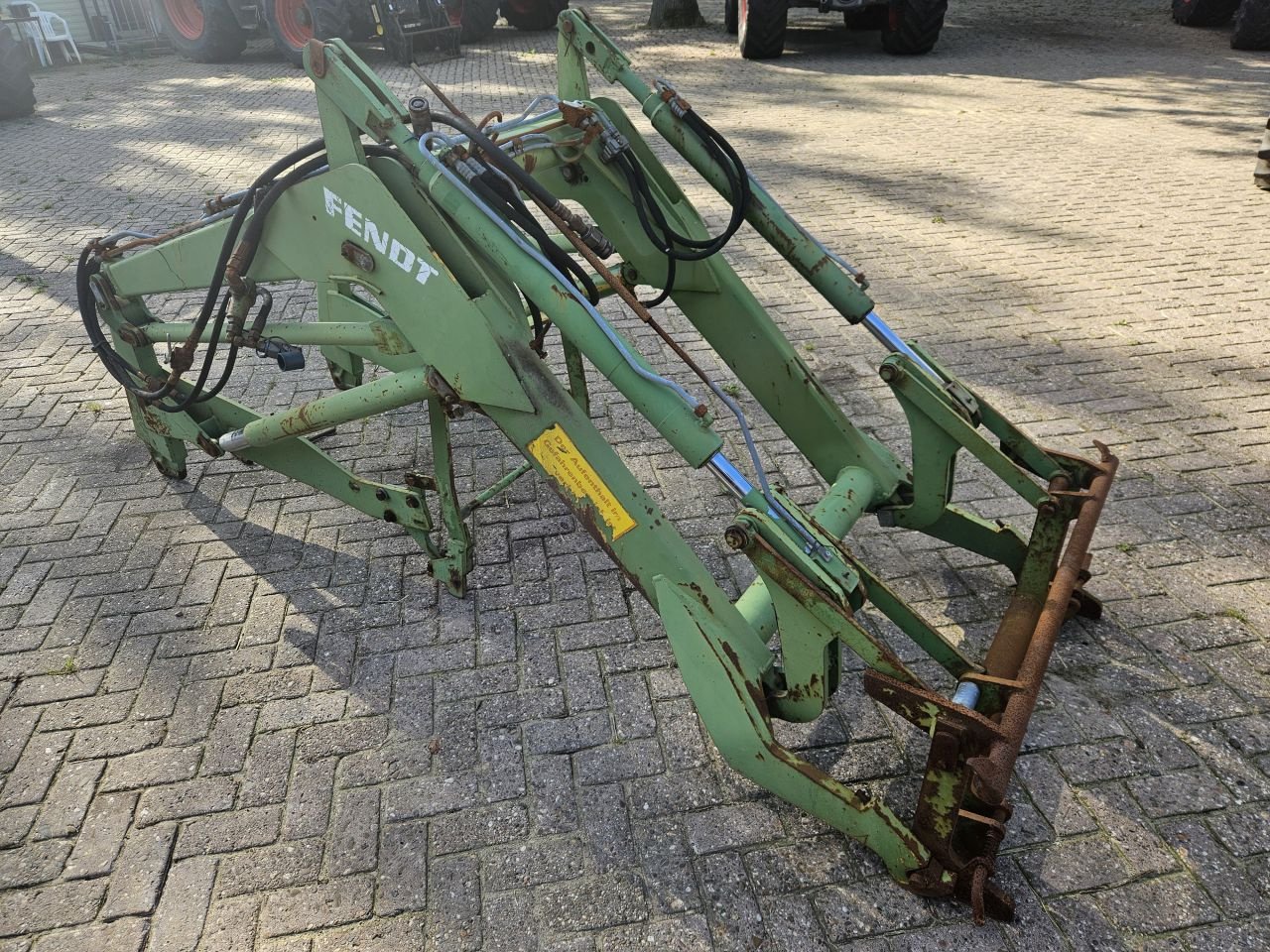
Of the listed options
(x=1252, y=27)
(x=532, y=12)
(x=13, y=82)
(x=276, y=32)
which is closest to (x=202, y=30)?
(x=276, y=32)

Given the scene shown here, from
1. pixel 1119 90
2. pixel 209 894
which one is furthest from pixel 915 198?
pixel 209 894

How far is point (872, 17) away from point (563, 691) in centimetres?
1406

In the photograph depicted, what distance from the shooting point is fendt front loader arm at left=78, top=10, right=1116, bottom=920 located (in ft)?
8.03

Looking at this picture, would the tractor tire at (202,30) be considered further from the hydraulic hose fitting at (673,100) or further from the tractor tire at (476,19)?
the hydraulic hose fitting at (673,100)

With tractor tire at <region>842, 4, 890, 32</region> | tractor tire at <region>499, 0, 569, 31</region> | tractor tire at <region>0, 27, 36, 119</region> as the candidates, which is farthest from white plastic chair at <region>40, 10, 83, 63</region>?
tractor tire at <region>842, 4, 890, 32</region>

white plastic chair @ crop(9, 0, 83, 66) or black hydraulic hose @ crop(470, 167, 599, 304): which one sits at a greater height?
black hydraulic hose @ crop(470, 167, 599, 304)

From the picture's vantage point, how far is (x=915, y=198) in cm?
810

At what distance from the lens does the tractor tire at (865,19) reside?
13.7 m

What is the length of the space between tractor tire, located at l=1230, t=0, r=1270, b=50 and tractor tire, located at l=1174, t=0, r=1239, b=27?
5.29 feet

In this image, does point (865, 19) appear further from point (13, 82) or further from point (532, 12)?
point (13, 82)

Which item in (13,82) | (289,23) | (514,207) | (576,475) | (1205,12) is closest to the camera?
(576,475)

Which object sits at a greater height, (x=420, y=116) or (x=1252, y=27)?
Answer: (x=420, y=116)

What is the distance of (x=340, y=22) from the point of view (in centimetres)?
1334

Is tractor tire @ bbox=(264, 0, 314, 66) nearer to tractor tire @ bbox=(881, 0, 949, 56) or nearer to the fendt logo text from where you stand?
tractor tire @ bbox=(881, 0, 949, 56)
